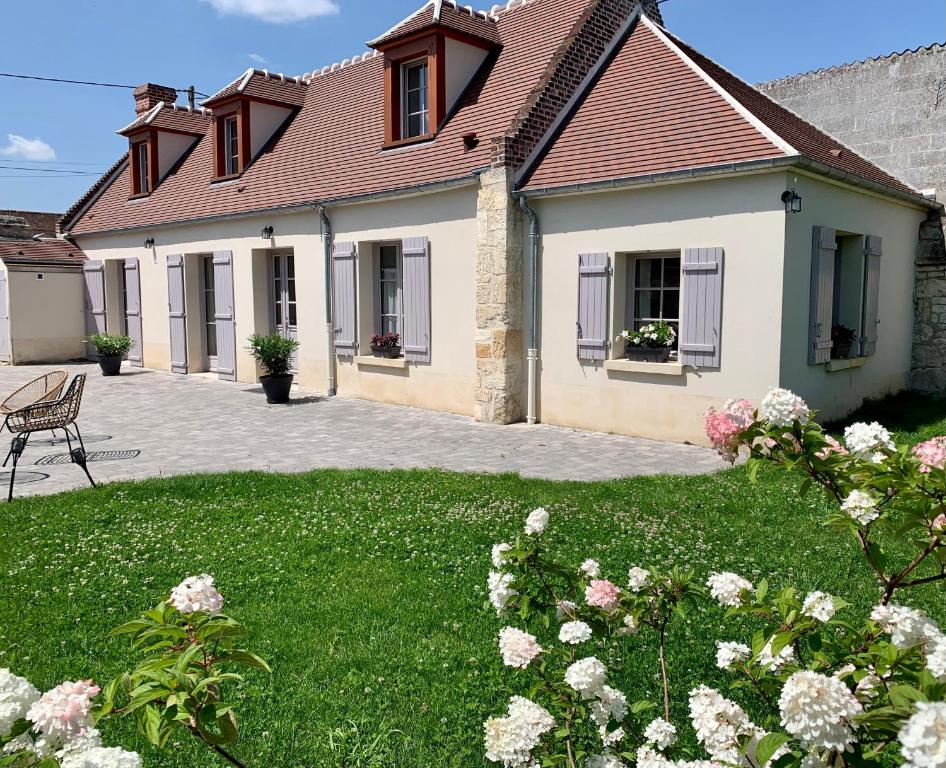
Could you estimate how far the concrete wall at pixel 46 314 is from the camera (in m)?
18.4

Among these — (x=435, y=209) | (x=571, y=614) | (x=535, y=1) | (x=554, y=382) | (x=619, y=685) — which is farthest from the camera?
(x=535, y=1)

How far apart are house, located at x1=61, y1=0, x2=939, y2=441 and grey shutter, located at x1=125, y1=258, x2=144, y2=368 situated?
9.77ft

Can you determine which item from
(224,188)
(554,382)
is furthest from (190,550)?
(224,188)

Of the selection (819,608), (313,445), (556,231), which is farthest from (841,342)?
(819,608)

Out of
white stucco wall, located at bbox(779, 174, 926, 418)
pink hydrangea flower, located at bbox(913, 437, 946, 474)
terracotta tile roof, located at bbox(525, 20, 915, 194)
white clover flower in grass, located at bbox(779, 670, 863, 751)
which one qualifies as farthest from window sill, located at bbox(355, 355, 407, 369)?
white clover flower in grass, located at bbox(779, 670, 863, 751)

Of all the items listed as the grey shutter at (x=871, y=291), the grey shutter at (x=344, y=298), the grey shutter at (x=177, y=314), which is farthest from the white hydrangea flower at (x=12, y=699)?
the grey shutter at (x=177, y=314)

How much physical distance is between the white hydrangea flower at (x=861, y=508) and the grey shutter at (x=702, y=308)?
6.89 m

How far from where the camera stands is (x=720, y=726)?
1869mm

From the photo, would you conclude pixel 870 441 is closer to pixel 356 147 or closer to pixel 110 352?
pixel 356 147

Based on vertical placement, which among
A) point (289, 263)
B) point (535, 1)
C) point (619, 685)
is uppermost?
point (535, 1)

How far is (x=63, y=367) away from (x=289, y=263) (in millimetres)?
7434

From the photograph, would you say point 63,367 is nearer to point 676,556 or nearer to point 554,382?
point 554,382

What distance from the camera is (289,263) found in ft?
48.4

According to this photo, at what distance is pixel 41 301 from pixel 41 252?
1.35 m
